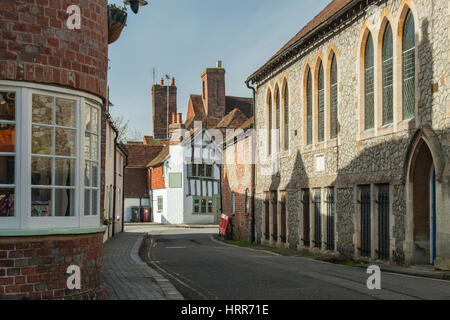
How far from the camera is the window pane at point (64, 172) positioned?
8.04 meters

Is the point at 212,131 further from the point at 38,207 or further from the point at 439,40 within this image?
the point at 38,207

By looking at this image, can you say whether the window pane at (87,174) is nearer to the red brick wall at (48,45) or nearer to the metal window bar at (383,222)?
the red brick wall at (48,45)

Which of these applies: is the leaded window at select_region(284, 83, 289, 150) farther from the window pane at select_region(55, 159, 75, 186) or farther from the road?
the window pane at select_region(55, 159, 75, 186)

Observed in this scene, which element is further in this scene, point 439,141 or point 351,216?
point 351,216

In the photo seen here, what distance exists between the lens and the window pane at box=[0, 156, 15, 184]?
7.65 meters

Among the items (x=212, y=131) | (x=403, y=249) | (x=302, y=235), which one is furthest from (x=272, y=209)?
(x=212, y=131)

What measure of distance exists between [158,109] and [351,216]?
4840 centimetres

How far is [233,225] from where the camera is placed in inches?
1257

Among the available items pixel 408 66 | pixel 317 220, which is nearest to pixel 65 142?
pixel 408 66

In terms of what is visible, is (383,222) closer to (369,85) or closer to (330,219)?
(330,219)

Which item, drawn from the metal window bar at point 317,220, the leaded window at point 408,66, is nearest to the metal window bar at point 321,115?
Answer: the metal window bar at point 317,220

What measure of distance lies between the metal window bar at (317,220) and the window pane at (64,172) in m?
13.3

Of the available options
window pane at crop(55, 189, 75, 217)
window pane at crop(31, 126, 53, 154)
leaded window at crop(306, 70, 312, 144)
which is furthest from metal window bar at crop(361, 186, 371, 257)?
window pane at crop(31, 126, 53, 154)

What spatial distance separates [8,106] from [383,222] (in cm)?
1113
